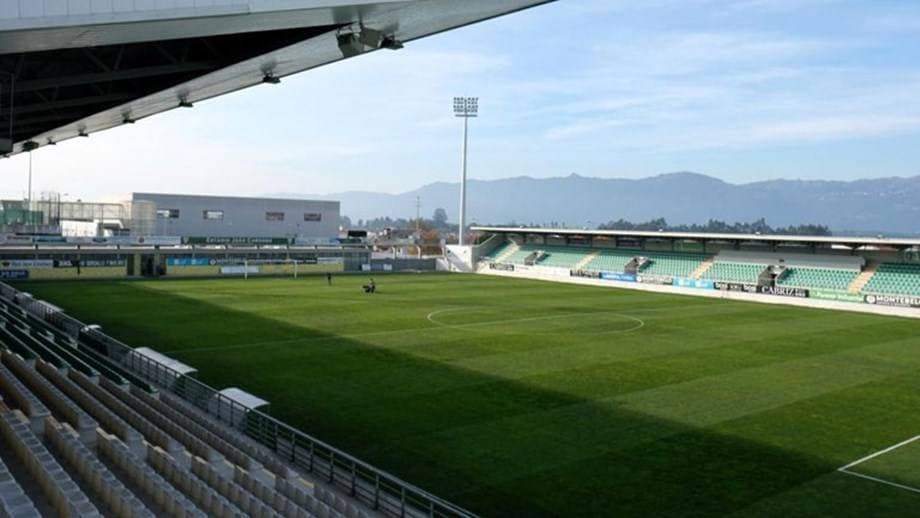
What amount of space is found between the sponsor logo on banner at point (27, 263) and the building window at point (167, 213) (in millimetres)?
20612

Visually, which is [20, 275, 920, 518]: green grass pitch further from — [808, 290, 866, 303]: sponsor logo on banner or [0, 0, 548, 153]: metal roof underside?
[0, 0, 548, 153]: metal roof underside

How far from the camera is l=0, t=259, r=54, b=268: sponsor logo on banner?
51.5 metres

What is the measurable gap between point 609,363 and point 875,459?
1042 cm

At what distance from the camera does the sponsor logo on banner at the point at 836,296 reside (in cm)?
4327

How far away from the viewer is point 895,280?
146 feet

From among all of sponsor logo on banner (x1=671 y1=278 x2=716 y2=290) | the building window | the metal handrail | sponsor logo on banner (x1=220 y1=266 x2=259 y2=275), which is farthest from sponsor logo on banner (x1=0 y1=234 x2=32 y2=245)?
sponsor logo on banner (x1=671 y1=278 x2=716 y2=290)

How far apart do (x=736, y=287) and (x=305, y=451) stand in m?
41.7

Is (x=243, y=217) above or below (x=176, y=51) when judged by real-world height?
below

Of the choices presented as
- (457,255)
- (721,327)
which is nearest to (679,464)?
(721,327)

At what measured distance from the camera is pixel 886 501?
12992mm

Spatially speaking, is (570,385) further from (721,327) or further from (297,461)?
(721,327)

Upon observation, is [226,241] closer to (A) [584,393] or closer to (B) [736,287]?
(B) [736,287]

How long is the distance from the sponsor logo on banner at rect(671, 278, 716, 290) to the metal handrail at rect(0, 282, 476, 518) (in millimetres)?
39746

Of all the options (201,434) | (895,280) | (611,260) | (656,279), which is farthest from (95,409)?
(611,260)
